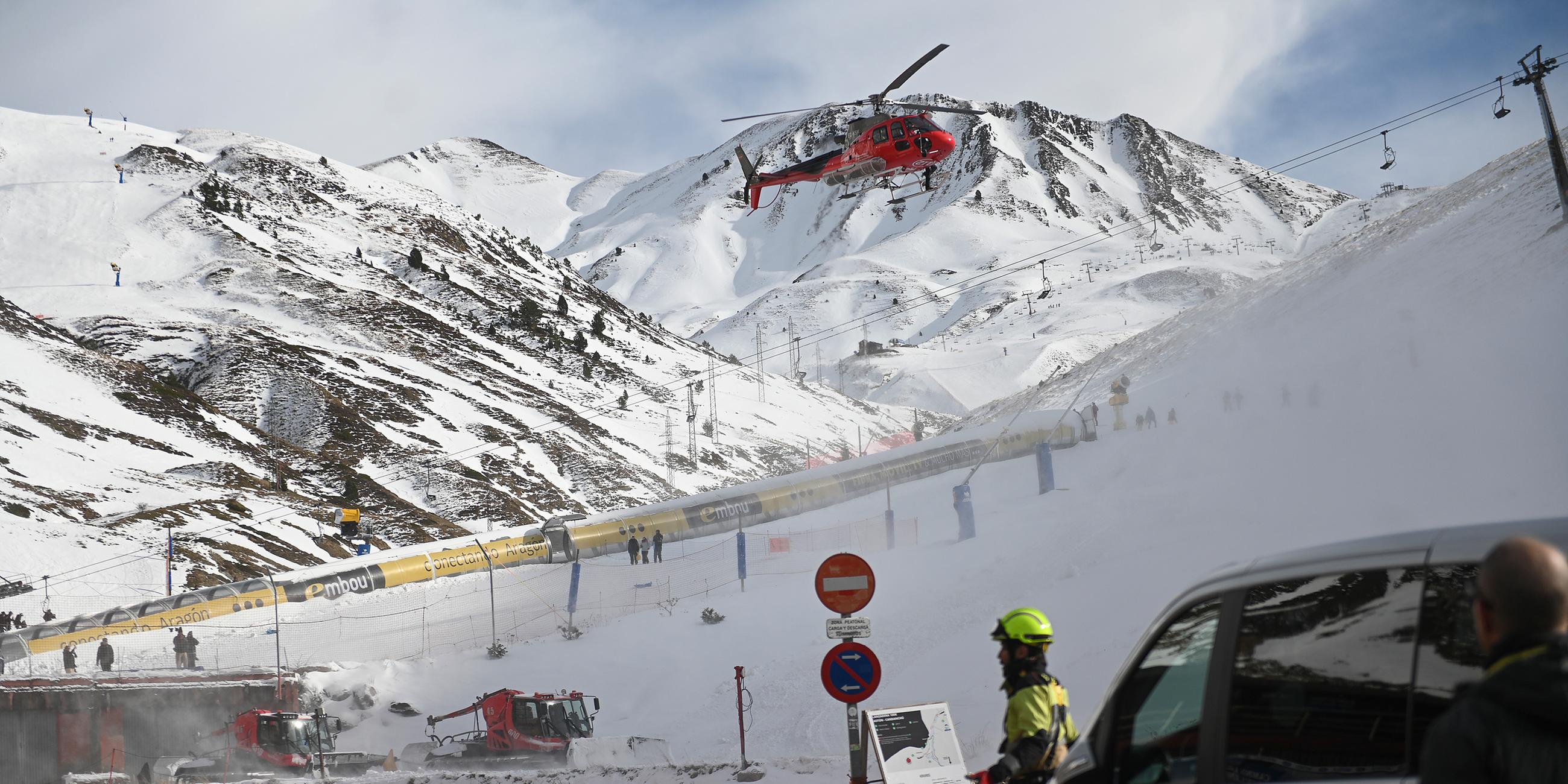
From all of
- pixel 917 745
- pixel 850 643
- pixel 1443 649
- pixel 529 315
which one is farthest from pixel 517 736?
pixel 529 315

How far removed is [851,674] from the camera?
9664mm

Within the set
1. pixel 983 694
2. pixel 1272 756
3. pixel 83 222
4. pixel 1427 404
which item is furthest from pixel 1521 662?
pixel 83 222

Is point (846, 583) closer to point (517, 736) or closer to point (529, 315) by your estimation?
point (517, 736)

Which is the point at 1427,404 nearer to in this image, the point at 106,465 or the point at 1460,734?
the point at 1460,734

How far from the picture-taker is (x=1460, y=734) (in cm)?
240

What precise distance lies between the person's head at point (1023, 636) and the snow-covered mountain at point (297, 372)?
147ft

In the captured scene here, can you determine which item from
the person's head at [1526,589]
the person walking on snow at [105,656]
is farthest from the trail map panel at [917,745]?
the person walking on snow at [105,656]

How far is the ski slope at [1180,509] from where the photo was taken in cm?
1675

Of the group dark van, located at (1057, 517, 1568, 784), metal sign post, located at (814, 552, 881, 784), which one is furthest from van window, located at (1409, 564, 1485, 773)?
metal sign post, located at (814, 552, 881, 784)

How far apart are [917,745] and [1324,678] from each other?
6087 mm

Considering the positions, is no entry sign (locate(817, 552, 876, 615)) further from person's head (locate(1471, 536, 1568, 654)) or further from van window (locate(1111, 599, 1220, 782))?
person's head (locate(1471, 536, 1568, 654))

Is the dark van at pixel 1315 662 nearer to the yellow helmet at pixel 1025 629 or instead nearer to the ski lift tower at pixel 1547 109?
the yellow helmet at pixel 1025 629

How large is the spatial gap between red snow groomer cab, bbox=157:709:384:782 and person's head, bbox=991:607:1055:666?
14488mm

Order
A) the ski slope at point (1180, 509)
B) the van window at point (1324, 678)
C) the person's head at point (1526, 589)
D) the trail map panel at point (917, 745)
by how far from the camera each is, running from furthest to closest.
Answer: the ski slope at point (1180, 509) → the trail map panel at point (917, 745) → the van window at point (1324, 678) → the person's head at point (1526, 589)
